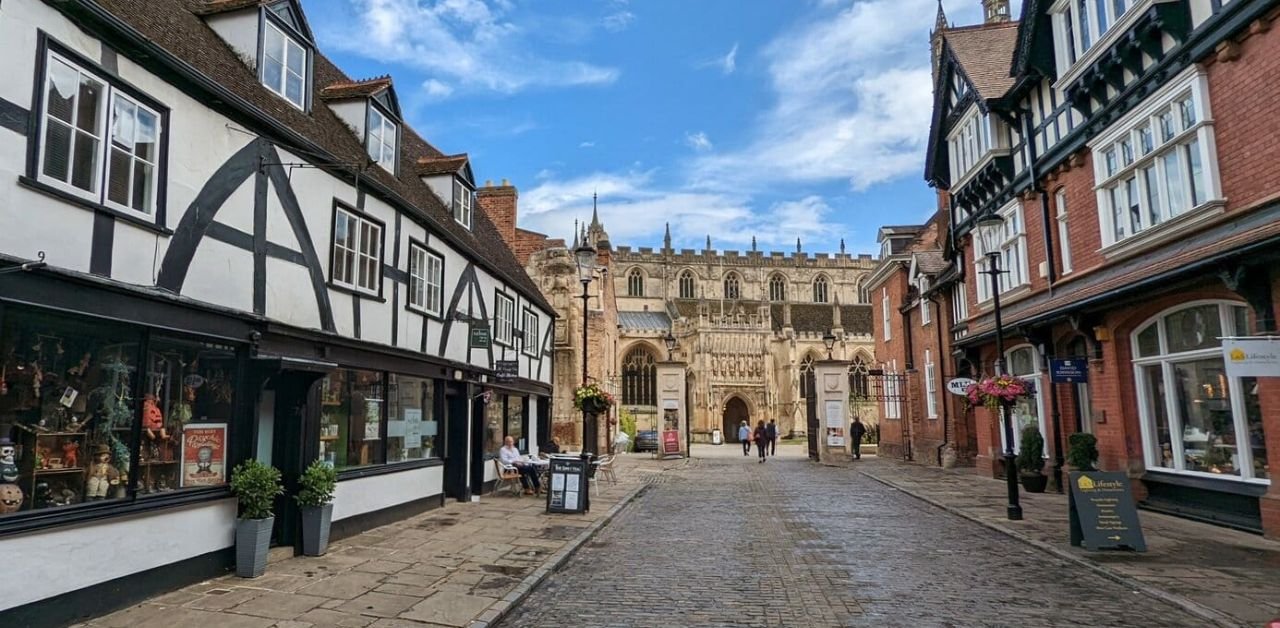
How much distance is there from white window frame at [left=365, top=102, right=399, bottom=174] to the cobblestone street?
25.9 ft

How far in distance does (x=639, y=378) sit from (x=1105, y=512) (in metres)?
47.8

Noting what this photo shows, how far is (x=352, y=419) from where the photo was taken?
11.3 metres

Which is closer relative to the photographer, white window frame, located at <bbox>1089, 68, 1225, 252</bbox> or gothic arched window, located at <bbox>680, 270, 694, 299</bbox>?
white window frame, located at <bbox>1089, 68, 1225, 252</bbox>

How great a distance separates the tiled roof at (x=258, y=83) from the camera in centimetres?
773

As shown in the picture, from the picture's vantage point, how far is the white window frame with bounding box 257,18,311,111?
10.1 metres

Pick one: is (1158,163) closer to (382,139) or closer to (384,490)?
(382,139)

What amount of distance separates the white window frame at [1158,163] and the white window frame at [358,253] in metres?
12.7

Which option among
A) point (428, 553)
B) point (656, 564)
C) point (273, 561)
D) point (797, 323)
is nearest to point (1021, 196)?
point (656, 564)

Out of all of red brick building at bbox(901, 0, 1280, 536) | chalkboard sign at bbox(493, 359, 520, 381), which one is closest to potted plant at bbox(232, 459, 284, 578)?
chalkboard sign at bbox(493, 359, 520, 381)

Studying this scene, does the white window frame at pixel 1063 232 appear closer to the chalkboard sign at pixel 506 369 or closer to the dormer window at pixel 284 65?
the chalkboard sign at pixel 506 369

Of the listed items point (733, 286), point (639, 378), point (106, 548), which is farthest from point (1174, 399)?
point (733, 286)

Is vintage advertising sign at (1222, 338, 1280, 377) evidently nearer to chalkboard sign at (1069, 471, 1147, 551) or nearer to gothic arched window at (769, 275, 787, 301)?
chalkboard sign at (1069, 471, 1147, 551)

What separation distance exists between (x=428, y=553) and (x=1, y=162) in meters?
6.44

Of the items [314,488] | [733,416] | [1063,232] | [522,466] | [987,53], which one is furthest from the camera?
[733,416]
